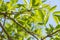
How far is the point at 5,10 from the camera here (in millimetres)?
1661

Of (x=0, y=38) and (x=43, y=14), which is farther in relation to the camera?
(x=0, y=38)

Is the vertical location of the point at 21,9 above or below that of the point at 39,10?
above

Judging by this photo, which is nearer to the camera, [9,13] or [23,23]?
[9,13]

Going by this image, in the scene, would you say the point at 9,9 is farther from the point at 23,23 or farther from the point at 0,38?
the point at 0,38

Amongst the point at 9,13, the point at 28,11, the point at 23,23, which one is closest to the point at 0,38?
the point at 23,23

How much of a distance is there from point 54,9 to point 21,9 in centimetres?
27

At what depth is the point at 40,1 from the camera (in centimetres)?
149

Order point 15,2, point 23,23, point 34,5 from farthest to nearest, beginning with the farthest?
1. point 23,23
2. point 15,2
3. point 34,5

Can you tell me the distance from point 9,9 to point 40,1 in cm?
28

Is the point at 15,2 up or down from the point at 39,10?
up

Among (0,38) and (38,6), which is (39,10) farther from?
(0,38)

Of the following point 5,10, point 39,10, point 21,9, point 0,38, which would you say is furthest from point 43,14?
point 0,38

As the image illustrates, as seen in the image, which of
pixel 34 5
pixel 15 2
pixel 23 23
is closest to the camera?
pixel 34 5

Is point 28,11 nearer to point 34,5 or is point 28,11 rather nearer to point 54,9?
point 34,5
